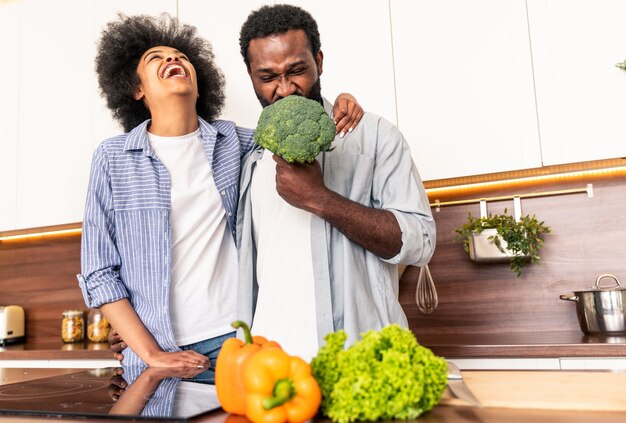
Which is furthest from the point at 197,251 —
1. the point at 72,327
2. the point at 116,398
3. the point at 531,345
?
the point at 72,327

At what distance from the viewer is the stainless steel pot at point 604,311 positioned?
180cm

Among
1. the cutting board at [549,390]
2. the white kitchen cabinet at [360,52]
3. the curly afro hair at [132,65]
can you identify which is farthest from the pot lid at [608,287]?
the curly afro hair at [132,65]

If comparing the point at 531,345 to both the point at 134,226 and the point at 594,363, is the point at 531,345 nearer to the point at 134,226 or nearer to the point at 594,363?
the point at 594,363

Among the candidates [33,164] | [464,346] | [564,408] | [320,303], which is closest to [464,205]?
[464,346]

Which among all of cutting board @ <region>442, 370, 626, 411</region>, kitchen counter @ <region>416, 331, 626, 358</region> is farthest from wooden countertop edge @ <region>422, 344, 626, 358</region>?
cutting board @ <region>442, 370, 626, 411</region>

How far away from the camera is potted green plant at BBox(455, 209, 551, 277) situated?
6.86ft

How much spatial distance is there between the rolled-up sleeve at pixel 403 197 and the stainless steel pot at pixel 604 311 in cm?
96

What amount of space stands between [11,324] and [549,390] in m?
2.92

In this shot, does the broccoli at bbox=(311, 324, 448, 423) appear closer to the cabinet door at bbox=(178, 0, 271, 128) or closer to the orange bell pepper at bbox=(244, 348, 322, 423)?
the orange bell pepper at bbox=(244, 348, 322, 423)

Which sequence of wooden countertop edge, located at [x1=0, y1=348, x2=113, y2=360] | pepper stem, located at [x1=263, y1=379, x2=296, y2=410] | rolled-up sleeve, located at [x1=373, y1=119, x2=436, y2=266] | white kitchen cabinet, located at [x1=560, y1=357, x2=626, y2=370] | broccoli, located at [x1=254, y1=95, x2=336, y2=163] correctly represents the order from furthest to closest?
wooden countertop edge, located at [x1=0, y1=348, x2=113, y2=360], white kitchen cabinet, located at [x1=560, y1=357, x2=626, y2=370], rolled-up sleeve, located at [x1=373, y1=119, x2=436, y2=266], broccoli, located at [x1=254, y1=95, x2=336, y2=163], pepper stem, located at [x1=263, y1=379, x2=296, y2=410]

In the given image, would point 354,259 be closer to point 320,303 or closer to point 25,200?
point 320,303

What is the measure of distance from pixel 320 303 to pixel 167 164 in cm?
59

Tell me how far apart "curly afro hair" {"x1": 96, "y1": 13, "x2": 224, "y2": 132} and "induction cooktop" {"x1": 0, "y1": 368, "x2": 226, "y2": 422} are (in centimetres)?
94

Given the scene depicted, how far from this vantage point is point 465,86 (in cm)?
205
